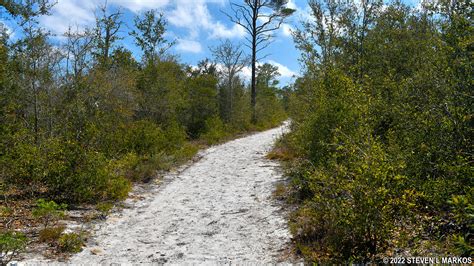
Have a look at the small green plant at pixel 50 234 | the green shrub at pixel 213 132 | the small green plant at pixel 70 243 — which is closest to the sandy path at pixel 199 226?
the small green plant at pixel 70 243

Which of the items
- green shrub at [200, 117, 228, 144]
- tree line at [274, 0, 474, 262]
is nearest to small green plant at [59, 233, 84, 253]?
tree line at [274, 0, 474, 262]

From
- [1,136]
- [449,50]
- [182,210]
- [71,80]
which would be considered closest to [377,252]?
[449,50]

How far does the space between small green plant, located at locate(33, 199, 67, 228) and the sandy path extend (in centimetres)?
81

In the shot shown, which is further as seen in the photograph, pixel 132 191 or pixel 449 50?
pixel 132 191

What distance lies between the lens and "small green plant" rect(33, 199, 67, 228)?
6008 millimetres

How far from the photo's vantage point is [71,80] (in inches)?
531

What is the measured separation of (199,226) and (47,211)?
2.70 m

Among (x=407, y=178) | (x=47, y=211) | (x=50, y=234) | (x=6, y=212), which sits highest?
(x=407, y=178)

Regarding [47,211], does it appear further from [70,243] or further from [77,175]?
[77,175]

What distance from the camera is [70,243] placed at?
5766 millimetres

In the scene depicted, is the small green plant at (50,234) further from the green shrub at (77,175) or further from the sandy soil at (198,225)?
the green shrub at (77,175)

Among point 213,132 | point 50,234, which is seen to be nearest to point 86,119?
point 50,234

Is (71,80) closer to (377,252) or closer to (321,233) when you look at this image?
(321,233)

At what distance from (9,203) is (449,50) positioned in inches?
351
